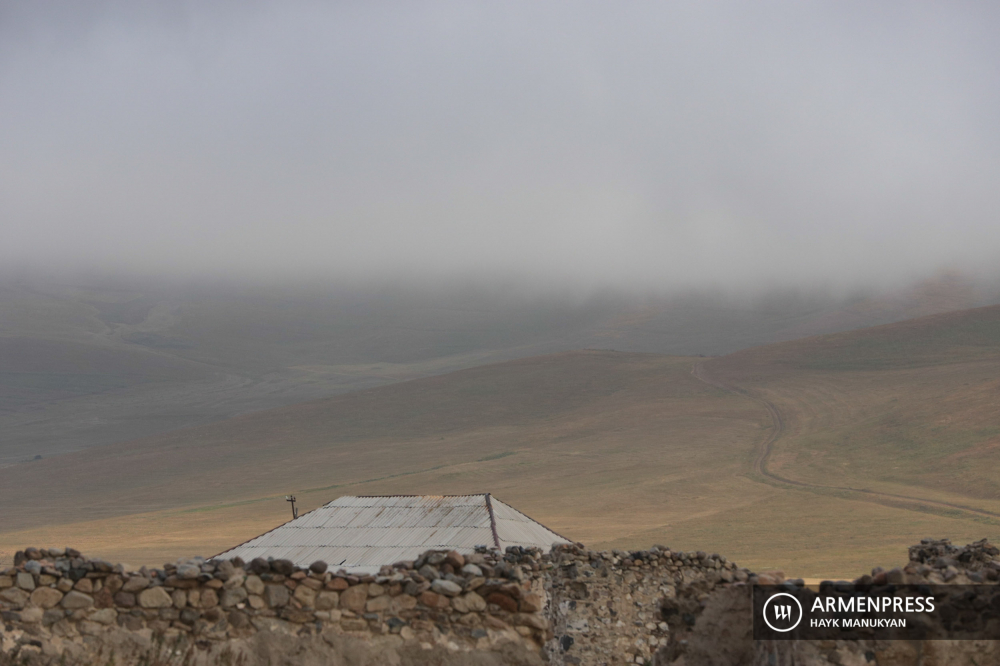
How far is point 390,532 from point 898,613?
14.0 metres

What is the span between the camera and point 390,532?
60.0 ft

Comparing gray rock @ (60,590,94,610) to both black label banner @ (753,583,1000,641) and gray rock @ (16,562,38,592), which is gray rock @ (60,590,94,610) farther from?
black label banner @ (753,583,1000,641)

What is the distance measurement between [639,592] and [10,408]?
20989 cm

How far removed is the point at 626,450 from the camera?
80250mm

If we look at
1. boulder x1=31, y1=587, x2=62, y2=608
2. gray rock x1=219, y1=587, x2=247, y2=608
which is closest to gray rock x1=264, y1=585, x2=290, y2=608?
gray rock x1=219, y1=587, x2=247, y2=608

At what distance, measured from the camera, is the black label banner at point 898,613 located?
5379 millimetres

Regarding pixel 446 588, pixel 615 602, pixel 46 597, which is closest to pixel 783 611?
pixel 446 588

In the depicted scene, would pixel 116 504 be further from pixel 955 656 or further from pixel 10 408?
pixel 10 408

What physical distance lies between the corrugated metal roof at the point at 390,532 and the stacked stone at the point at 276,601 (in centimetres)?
1022

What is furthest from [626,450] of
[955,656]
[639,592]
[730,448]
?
[955,656]

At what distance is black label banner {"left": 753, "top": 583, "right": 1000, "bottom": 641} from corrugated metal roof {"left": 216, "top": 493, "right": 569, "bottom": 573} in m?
10.9

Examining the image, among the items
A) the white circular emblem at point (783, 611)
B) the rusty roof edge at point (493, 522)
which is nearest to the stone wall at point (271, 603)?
the white circular emblem at point (783, 611)

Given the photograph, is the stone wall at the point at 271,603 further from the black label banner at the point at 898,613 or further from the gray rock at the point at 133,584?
the black label banner at the point at 898,613

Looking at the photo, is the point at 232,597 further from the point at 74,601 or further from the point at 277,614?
the point at 74,601
